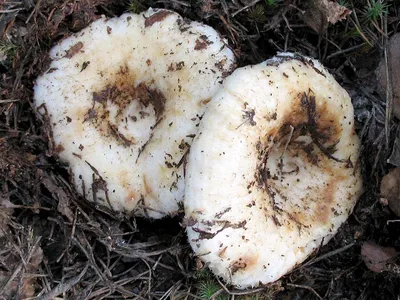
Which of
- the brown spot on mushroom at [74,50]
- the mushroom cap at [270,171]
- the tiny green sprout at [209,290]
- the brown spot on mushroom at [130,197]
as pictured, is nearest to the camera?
the mushroom cap at [270,171]

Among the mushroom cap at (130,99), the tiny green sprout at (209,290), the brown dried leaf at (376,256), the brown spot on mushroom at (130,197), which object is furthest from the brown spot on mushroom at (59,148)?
the brown dried leaf at (376,256)

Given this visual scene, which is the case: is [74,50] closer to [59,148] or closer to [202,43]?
[59,148]

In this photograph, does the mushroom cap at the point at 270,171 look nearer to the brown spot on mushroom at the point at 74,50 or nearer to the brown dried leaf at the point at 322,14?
the brown dried leaf at the point at 322,14

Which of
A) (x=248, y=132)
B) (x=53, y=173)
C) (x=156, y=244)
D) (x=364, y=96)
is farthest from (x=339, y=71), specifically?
(x=53, y=173)

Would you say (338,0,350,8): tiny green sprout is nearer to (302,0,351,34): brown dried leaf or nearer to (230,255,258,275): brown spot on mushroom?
(302,0,351,34): brown dried leaf

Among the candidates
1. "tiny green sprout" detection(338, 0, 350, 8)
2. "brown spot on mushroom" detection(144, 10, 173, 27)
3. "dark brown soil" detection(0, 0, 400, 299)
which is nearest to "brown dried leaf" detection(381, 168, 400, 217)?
"dark brown soil" detection(0, 0, 400, 299)
